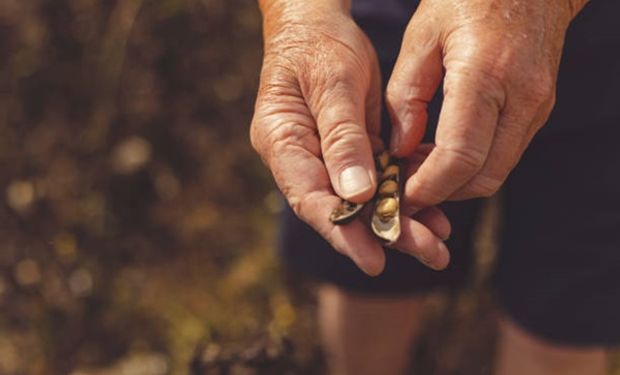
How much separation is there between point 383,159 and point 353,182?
4.7 inches

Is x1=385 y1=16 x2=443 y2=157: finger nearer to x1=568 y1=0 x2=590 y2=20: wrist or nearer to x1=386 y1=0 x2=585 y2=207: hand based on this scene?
x1=386 y1=0 x2=585 y2=207: hand

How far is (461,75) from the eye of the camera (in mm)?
850

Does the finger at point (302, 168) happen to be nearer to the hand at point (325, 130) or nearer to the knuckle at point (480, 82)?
the hand at point (325, 130)

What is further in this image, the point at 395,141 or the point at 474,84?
the point at 395,141

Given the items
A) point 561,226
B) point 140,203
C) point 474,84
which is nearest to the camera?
point 474,84

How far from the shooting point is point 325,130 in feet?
2.89

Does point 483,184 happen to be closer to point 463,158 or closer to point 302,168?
point 463,158

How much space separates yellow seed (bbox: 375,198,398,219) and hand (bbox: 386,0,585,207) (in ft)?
0.07

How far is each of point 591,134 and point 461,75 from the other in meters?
0.54

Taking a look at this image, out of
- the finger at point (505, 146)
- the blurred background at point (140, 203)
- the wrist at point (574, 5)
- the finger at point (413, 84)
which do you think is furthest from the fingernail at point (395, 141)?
the blurred background at point (140, 203)

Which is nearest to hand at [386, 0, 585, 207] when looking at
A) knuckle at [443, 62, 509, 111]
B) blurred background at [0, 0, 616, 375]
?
knuckle at [443, 62, 509, 111]

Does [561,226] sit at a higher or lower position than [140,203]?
higher

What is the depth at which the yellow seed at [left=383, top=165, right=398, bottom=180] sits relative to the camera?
0.94 metres

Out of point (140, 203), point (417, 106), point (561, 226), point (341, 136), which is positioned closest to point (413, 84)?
point (417, 106)
